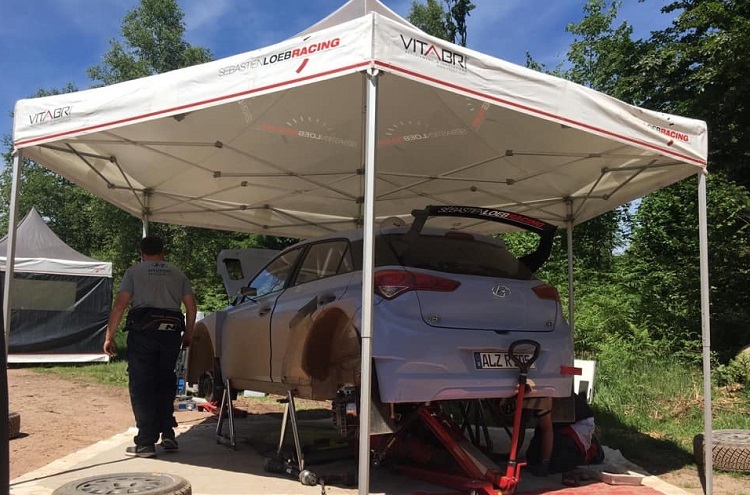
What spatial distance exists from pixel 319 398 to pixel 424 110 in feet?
9.63

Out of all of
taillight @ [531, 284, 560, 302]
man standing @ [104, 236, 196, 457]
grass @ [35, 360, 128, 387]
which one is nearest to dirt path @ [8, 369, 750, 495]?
grass @ [35, 360, 128, 387]

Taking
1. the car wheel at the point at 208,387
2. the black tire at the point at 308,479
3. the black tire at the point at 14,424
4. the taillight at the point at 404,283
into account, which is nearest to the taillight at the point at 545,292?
the taillight at the point at 404,283

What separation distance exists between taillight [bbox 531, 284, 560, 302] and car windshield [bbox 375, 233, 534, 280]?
145 millimetres

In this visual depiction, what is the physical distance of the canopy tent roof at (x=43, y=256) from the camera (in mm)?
15617

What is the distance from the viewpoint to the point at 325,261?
5.86m

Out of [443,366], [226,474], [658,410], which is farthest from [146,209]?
[658,410]

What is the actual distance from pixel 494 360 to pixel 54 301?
1434 centimetres

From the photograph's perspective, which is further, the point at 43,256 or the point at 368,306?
the point at 43,256

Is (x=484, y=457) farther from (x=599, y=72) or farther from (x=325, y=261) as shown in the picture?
(x=599, y=72)

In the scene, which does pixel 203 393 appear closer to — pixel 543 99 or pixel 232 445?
pixel 232 445

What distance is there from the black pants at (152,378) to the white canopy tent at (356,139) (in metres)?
1.41

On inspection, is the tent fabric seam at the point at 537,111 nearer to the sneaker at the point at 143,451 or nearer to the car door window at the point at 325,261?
the car door window at the point at 325,261

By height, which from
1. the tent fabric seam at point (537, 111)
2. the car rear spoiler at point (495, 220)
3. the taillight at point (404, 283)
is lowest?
the taillight at point (404, 283)

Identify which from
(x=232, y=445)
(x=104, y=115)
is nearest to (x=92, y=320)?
(x=232, y=445)
